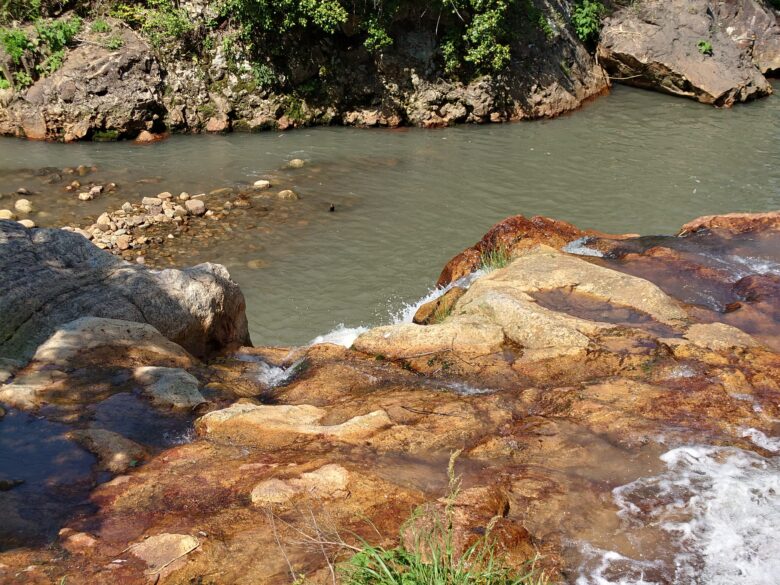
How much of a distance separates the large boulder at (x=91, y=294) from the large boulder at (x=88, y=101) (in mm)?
12857

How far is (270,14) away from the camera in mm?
18844

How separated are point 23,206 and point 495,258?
397 inches

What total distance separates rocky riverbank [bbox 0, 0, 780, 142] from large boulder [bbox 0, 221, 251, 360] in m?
13.1

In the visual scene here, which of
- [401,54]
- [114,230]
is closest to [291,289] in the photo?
[114,230]

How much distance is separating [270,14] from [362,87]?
3.40 metres

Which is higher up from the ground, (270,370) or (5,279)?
(5,279)

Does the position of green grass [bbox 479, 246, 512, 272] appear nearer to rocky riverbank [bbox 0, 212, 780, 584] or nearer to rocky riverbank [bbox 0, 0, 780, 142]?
rocky riverbank [bbox 0, 212, 780, 584]

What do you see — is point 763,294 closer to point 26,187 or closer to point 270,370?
point 270,370

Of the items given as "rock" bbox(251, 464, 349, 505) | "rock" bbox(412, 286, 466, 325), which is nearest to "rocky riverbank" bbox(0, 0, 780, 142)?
"rock" bbox(412, 286, 466, 325)

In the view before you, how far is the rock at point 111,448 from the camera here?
14.6 ft

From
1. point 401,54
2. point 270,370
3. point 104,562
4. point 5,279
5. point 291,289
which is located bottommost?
point 291,289

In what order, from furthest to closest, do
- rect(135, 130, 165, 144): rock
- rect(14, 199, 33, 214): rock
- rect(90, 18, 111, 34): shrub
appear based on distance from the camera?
1. rect(90, 18, 111, 34): shrub
2. rect(135, 130, 165, 144): rock
3. rect(14, 199, 33, 214): rock

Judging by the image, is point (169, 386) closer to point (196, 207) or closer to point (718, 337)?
point (718, 337)

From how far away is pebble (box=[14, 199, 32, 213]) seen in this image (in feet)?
46.0
